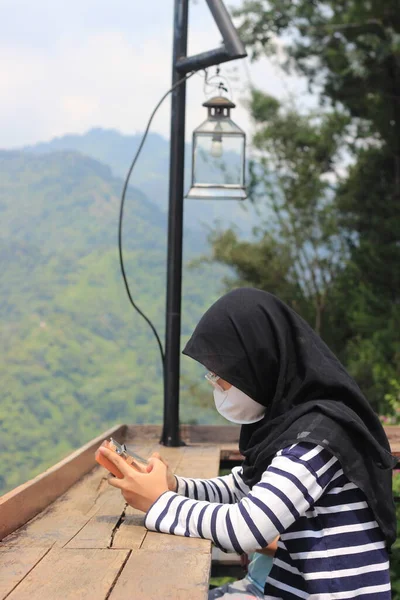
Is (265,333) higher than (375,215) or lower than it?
lower

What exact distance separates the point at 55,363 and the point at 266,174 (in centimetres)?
605

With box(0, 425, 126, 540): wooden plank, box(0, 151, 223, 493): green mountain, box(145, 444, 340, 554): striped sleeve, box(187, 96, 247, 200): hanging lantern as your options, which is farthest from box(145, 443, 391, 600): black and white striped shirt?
box(0, 151, 223, 493): green mountain

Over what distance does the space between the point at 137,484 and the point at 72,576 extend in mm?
401

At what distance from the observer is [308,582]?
1.79 m

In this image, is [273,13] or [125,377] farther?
[125,377]

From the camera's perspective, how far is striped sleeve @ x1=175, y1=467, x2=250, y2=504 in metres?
2.19

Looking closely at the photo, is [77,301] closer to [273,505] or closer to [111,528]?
[111,528]

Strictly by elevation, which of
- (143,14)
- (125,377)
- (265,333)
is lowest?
(125,377)

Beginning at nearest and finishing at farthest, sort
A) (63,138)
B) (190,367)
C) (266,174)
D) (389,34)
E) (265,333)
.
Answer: (265,333) < (389,34) < (266,174) < (190,367) < (63,138)

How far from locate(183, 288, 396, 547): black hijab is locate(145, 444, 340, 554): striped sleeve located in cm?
5

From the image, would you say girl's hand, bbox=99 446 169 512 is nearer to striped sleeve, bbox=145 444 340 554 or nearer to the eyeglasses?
striped sleeve, bbox=145 444 340 554

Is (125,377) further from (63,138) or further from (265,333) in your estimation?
(265,333)

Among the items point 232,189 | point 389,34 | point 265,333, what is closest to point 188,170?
point 232,189

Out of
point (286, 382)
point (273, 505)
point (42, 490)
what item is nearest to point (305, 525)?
point (273, 505)
